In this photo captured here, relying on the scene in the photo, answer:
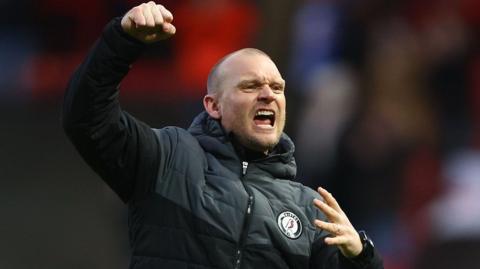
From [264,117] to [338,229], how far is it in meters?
0.63

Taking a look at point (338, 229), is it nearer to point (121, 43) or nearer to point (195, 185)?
point (195, 185)

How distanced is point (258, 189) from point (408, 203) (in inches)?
122

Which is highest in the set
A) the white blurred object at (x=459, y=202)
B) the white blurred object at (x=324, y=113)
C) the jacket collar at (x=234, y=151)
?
the jacket collar at (x=234, y=151)

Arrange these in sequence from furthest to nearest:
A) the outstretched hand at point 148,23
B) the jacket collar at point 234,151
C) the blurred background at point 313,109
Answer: the blurred background at point 313,109 → the jacket collar at point 234,151 → the outstretched hand at point 148,23

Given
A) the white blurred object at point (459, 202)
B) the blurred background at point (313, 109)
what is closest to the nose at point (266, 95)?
the blurred background at point (313, 109)

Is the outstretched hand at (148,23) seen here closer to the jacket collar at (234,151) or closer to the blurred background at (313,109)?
the jacket collar at (234,151)

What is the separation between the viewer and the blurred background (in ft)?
23.0

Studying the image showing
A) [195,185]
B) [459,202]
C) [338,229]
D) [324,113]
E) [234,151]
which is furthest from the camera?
[324,113]

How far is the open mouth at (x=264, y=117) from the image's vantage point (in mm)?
4379

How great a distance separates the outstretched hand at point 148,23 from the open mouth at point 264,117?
70 centimetres

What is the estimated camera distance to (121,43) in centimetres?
379

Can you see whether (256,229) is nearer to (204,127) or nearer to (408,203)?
(204,127)

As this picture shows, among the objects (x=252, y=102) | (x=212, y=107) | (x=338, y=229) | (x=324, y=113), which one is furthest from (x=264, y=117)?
(x=324, y=113)

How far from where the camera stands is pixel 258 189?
416 centimetres
